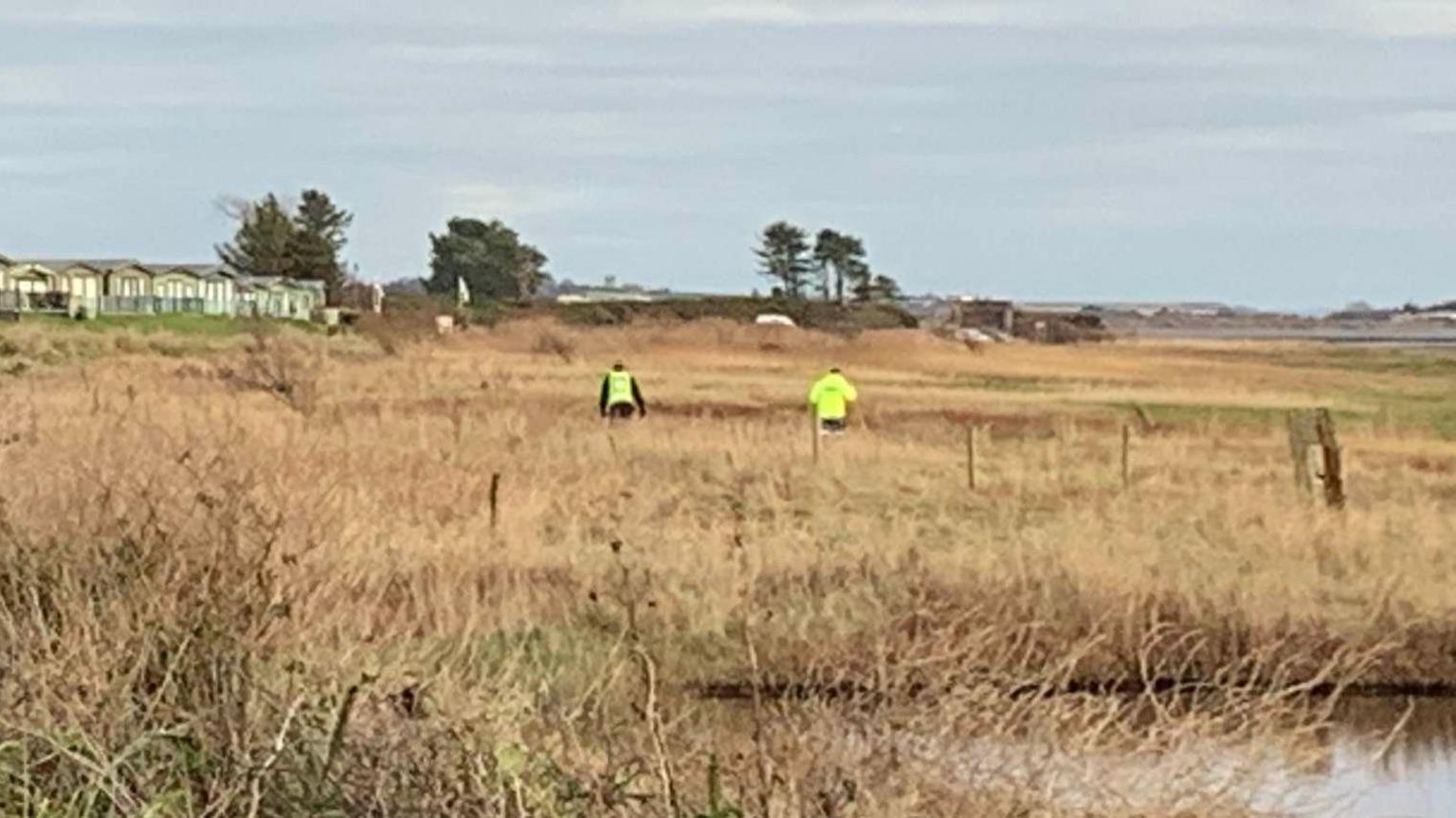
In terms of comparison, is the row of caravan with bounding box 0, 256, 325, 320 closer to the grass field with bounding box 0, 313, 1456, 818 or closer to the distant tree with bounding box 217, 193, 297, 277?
the distant tree with bounding box 217, 193, 297, 277

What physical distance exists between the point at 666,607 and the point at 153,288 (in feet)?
351

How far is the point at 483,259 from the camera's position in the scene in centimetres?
15962

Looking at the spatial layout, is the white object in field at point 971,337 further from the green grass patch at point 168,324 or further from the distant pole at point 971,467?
the distant pole at point 971,467

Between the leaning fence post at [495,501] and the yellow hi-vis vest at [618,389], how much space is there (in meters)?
13.4

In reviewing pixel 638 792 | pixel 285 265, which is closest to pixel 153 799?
pixel 638 792

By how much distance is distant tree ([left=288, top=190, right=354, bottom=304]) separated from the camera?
127 metres

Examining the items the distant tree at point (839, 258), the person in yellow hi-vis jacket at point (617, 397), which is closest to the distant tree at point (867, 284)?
the distant tree at point (839, 258)

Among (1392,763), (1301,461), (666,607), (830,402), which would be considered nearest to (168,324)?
(830,402)

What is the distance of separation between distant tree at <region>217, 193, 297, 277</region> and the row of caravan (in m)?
2.00

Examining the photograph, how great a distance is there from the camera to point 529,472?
97.5ft

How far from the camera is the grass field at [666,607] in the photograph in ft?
29.4

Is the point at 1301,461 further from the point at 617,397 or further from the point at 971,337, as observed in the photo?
the point at 971,337

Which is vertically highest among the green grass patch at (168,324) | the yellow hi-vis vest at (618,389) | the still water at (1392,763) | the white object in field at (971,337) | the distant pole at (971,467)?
the yellow hi-vis vest at (618,389)

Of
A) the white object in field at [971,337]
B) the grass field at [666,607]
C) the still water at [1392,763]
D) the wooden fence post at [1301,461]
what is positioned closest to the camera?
the grass field at [666,607]
